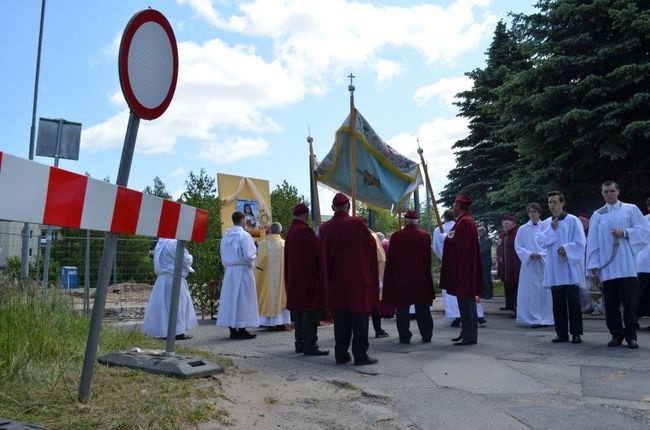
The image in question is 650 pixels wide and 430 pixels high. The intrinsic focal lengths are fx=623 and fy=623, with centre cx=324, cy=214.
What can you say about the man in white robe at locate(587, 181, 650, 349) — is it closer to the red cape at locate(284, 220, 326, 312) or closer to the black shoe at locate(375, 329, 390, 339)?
the black shoe at locate(375, 329, 390, 339)

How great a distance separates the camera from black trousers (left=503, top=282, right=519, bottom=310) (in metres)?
14.0

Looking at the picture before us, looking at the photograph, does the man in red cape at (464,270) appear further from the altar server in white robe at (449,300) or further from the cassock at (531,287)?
the cassock at (531,287)

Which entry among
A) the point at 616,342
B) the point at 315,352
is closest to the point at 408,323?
the point at 315,352

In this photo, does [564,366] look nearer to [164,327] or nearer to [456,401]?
[456,401]

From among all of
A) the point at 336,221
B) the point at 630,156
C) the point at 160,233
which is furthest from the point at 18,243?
the point at 630,156

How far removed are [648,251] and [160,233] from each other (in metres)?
8.47

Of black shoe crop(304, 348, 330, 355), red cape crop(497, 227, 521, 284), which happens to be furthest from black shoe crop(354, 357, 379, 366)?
red cape crop(497, 227, 521, 284)

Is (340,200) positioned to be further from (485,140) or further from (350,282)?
(485,140)

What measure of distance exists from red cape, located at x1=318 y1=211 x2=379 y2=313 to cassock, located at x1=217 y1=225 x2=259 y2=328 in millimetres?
3421

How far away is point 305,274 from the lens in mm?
8633

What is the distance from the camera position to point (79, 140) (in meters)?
9.38

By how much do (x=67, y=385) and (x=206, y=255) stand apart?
9.39m

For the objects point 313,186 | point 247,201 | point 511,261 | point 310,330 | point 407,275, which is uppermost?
point 313,186

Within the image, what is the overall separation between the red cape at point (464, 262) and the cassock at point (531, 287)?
9.05 ft
